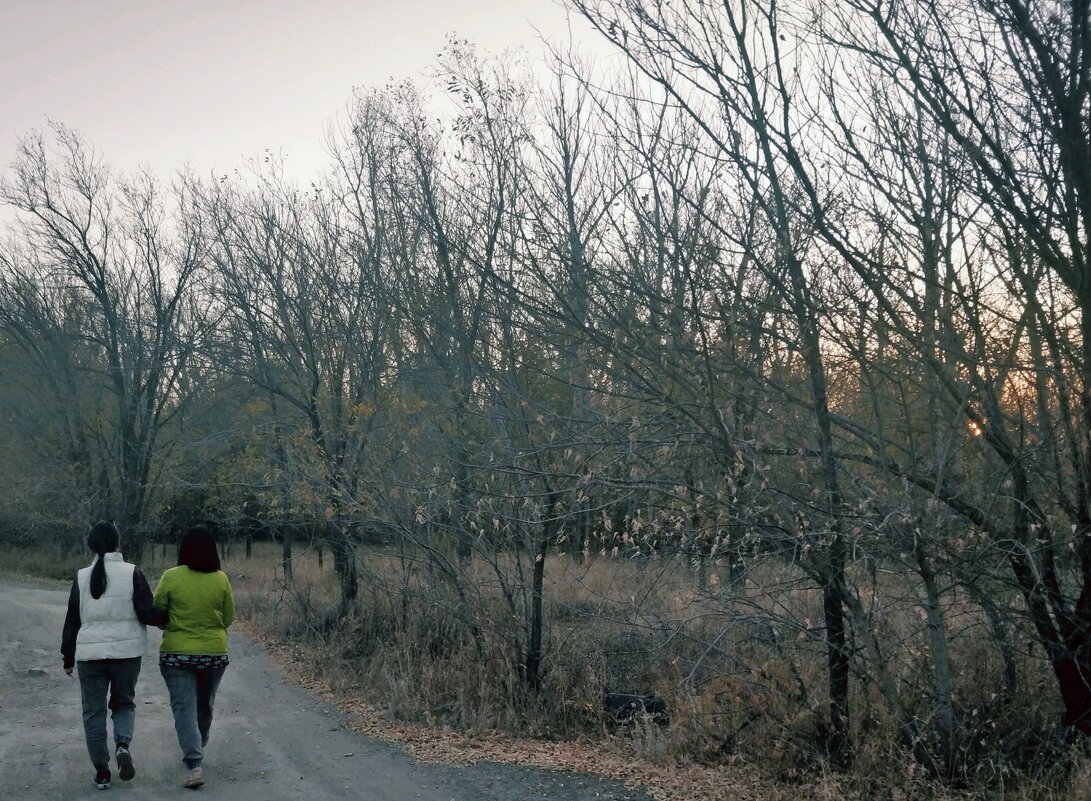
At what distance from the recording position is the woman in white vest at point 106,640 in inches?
263

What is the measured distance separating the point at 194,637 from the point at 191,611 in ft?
0.60

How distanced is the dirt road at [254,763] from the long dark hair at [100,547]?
137cm

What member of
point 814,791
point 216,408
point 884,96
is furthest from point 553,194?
point 216,408

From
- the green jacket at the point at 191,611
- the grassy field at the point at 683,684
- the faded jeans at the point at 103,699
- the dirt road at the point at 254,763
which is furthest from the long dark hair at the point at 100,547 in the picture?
the grassy field at the point at 683,684

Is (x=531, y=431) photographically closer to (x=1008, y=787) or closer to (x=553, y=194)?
(x=553, y=194)

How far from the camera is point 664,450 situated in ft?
23.5

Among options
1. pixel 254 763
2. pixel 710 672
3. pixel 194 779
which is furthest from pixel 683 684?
pixel 194 779

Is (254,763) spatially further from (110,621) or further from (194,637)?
(110,621)

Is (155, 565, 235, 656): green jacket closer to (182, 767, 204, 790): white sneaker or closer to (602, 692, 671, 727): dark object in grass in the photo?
(182, 767, 204, 790): white sneaker

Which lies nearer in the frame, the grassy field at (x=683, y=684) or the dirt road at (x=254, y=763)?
the dirt road at (x=254, y=763)

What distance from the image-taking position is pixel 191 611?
22.8 feet

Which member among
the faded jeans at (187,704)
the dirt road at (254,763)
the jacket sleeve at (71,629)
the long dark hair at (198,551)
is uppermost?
the long dark hair at (198,551)

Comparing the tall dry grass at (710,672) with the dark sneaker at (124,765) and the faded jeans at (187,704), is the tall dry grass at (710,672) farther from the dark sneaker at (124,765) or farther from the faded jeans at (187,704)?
the dark sneaker at (124,765)

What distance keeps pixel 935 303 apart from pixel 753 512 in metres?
1.89
